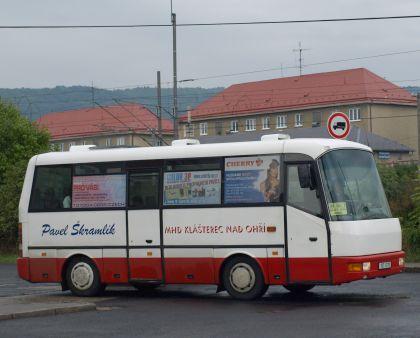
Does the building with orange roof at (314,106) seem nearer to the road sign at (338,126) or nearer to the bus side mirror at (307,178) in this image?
the road sign at (338,126)

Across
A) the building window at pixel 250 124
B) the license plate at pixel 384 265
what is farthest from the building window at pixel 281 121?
the license plate at pixel 384 265

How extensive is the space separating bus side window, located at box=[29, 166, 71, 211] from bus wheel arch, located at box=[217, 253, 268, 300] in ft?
12.3

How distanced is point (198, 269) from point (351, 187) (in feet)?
10.3

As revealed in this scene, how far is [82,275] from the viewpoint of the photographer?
2000 cm

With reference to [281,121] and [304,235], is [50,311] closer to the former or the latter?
[304,235]

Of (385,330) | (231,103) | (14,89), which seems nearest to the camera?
(385,330)

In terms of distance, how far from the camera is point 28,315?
635 inches

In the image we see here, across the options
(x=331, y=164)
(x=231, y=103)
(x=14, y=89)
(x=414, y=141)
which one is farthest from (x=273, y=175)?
(x=14, y=89)

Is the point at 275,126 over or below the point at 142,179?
over

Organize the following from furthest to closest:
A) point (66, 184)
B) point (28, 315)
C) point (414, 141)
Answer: point (414, 141)
point (66, 184)
point (28, 315)

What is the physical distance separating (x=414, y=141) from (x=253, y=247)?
96661 mm

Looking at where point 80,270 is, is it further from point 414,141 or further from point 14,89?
point 14,89

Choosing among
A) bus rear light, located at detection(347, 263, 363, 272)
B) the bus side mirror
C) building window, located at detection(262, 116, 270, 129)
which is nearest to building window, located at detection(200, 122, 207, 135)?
building window, located at detection(262, 116, 270, 129)

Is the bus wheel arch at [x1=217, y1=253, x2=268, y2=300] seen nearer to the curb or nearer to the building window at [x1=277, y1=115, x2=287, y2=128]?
the curb
